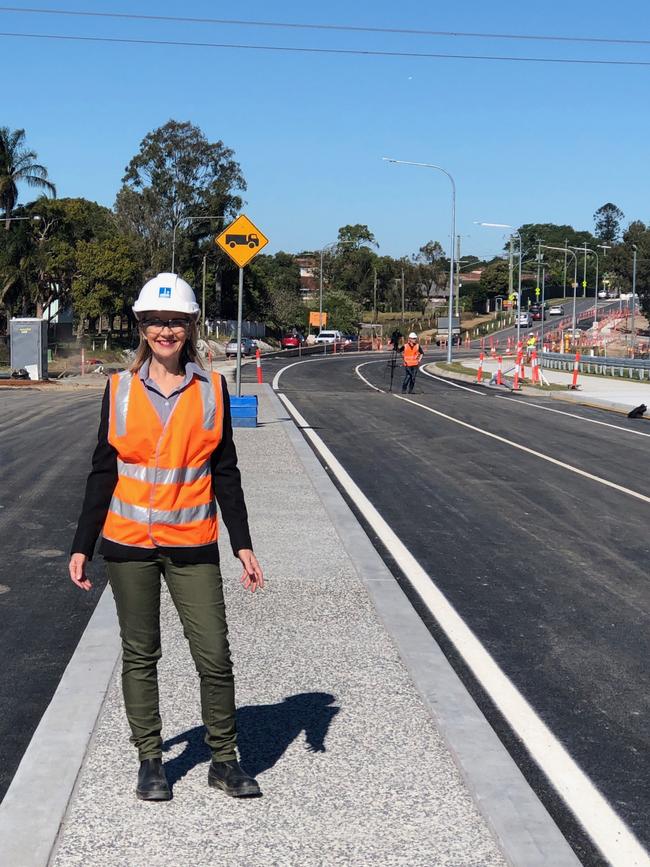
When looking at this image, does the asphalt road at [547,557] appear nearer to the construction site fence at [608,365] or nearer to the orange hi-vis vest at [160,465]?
the orange hi-vis vest at [160,465]

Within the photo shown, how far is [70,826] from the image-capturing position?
395 centimetres

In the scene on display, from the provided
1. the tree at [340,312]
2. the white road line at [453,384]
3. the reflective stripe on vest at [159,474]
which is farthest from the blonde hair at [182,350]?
the tree at [340,312]

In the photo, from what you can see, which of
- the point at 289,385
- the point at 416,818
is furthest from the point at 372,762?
the point at 289,385

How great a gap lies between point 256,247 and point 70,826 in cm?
1462

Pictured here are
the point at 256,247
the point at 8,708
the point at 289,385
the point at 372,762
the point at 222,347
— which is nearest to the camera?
the point at 372,762

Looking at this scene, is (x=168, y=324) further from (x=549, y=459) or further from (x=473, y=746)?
(x=549, y=459)

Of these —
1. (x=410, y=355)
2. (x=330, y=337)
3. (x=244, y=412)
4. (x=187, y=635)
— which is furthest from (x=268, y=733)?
(x=330, y=337)

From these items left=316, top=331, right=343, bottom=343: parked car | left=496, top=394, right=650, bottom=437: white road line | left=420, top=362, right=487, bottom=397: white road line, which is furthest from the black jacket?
left=316, top=331, right=343, bottom=343: parked car

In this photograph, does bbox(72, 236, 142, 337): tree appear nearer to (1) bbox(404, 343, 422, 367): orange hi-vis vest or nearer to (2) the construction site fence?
(2) the construction site fence

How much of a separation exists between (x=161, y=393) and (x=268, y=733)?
1586 millimetres

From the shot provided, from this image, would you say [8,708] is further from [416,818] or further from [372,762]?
[416,818]

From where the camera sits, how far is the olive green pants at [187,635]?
4.28 meters

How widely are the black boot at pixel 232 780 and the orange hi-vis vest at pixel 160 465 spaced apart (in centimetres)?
82

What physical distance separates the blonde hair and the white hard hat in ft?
0.12
